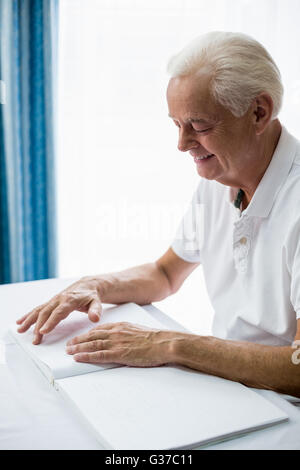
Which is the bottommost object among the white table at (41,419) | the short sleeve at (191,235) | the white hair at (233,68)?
the white table at (41,419)

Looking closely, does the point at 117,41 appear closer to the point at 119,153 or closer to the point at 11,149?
the point at 119,153

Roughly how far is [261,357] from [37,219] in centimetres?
219

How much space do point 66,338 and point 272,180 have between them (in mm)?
610

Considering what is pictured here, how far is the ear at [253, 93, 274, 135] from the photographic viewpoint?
1164mm

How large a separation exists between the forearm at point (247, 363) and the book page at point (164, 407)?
20 mm

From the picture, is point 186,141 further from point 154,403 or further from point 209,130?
point 154,403

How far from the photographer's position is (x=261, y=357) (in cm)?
97

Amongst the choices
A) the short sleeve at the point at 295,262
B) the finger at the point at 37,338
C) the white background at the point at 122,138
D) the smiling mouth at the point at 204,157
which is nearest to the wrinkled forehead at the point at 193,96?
the smiling mouth at the point at 204,157

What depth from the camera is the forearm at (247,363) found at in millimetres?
955

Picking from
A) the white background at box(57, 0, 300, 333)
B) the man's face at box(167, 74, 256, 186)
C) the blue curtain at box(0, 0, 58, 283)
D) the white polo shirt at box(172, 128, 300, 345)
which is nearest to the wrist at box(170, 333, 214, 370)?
the white polo shirt at box(172, 128, 300, 345)

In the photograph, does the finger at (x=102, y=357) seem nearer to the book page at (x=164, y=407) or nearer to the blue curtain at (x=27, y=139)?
the book page at (x=164, y=407)

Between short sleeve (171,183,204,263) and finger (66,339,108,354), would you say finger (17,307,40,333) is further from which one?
short sleeve (171,183,204,263)

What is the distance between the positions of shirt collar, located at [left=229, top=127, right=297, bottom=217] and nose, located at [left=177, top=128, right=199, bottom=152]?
7.5 inches

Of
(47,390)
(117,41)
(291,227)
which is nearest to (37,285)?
(47,390)
